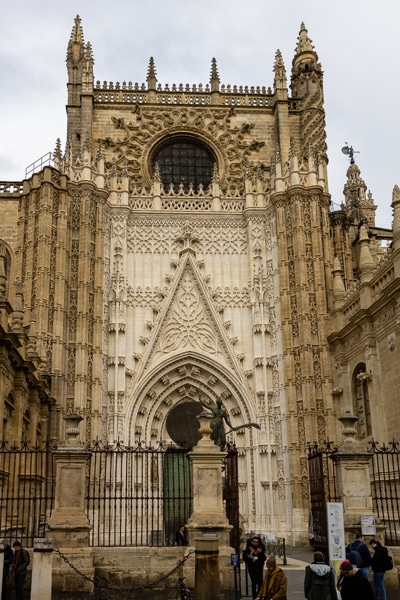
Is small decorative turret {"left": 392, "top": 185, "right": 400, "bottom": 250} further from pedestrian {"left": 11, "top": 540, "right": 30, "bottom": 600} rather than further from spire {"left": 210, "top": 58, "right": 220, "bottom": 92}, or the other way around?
spire {"left": 210, "top": 58, "right": 220, "bottom": 92}

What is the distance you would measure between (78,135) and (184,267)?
7.92 metres

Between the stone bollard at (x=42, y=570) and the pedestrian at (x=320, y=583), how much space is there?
→ 3886mm

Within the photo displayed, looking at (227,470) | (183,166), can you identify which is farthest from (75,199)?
(227,470)

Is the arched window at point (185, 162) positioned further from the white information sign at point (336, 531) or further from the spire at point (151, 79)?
the white information sign at point (336, 531)

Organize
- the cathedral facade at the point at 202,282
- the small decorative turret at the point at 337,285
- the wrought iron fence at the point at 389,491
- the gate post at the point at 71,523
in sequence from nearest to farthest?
the gate post at the point at 71,523 < the wrought iron fence at the point at 389,491 < the cathedral facade at the point at 202,282 < the small decorative turret at the point at 337,285

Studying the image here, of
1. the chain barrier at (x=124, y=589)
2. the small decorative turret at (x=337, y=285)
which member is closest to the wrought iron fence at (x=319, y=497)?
the chain barrier at (x=124, y=589)

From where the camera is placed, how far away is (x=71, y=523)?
11969mm

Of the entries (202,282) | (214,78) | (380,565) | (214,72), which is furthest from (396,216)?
(214,72)

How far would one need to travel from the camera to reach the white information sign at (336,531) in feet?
36.0

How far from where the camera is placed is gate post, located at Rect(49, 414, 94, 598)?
11414 mm

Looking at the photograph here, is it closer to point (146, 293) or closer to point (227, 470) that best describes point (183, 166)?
point (146, 293)

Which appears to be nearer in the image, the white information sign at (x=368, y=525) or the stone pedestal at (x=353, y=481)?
the white information sign at (x=368, y=525)

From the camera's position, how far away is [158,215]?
27.7 meters

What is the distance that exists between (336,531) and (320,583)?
3.20 m
